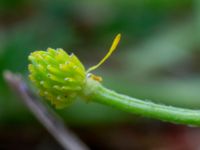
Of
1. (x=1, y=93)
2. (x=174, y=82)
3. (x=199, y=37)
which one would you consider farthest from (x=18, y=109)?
(x=199, y=37)

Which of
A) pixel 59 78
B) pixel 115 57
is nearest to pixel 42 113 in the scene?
pixel 59 78

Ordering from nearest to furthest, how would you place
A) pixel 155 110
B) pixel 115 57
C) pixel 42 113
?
pixel 155 110, pixel 42 113, pixel 115 57

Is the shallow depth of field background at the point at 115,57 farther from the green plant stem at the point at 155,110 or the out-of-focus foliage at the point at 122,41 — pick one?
the green plant stem at the point at 155,110

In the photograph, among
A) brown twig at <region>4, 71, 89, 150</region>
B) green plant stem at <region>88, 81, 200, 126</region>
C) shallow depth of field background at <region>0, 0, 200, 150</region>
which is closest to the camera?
green plant stem at <region>88, 81, 200, 126</region>

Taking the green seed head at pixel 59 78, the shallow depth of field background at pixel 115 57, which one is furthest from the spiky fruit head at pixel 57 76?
the shallow depth of field background at pixel 115 57

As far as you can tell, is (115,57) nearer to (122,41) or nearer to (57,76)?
(122,41)

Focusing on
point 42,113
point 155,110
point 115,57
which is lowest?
point 155,110

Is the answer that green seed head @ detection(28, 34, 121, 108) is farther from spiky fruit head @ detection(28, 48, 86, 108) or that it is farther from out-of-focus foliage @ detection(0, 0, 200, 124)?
out-of-focus foliage @ detection(0, 0, 200, 124)

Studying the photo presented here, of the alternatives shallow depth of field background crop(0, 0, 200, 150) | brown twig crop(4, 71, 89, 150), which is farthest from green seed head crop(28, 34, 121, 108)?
shallow depth of field background crop(0, 0, 200, 150)
